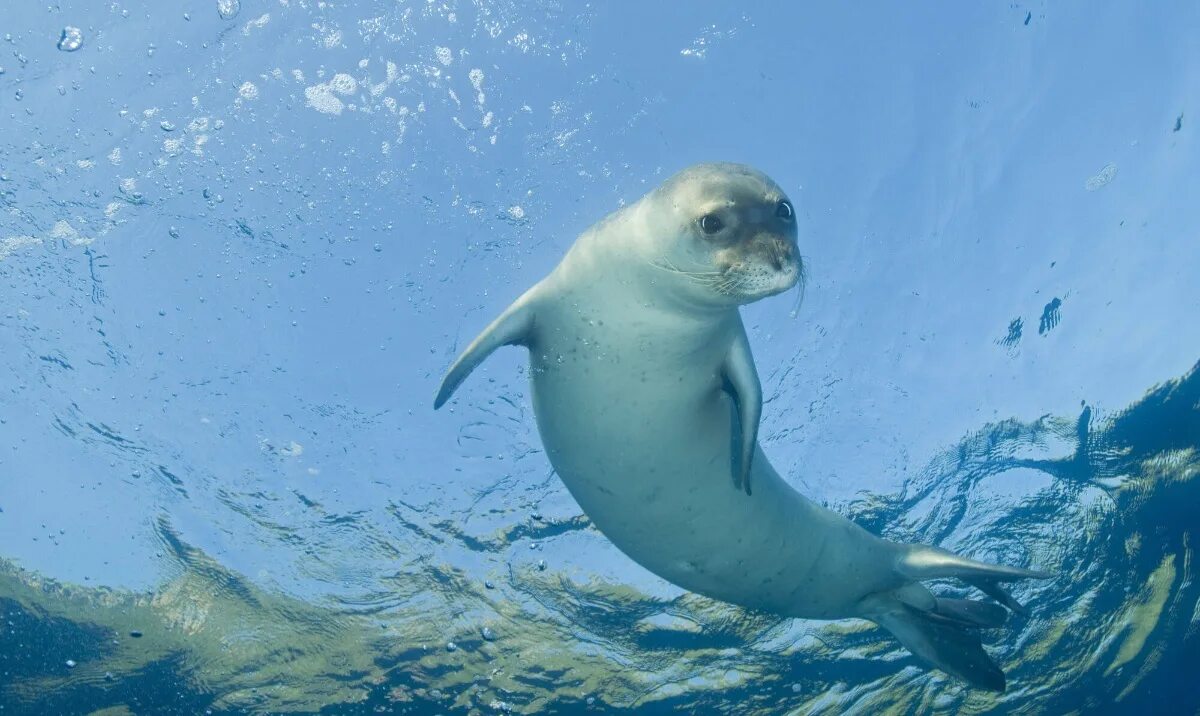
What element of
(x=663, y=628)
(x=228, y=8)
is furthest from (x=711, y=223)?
(x=663, y=628)

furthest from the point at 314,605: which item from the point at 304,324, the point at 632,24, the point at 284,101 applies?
the point at 632,24

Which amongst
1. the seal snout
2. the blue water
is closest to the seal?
the seal snout

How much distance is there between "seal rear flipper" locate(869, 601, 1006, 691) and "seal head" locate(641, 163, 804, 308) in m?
3.51

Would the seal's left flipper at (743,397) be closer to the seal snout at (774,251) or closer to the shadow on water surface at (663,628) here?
the seal snout at (774,251)

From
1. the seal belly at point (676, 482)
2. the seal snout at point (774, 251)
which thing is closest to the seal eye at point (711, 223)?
the seal snout at point (774, 251)

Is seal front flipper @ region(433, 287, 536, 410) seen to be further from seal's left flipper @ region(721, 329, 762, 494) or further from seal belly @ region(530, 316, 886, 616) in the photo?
seal's left flipper @ region(721, 329, 762, 494)

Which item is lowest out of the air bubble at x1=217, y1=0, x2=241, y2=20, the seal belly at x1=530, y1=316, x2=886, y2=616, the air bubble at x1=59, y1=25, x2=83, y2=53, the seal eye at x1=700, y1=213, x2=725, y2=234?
the seal belly at x1=530, y1=316, x2=886, y2=616

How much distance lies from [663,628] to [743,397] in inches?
308

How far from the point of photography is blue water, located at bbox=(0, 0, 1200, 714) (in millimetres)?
Answer: 6629

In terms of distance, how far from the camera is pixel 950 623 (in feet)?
19.3

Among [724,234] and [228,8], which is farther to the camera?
[228,8]

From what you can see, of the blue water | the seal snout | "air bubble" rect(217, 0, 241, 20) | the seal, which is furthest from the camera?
the blue water

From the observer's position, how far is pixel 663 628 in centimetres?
1114

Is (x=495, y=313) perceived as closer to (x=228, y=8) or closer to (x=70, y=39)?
(x=228, y=8)
